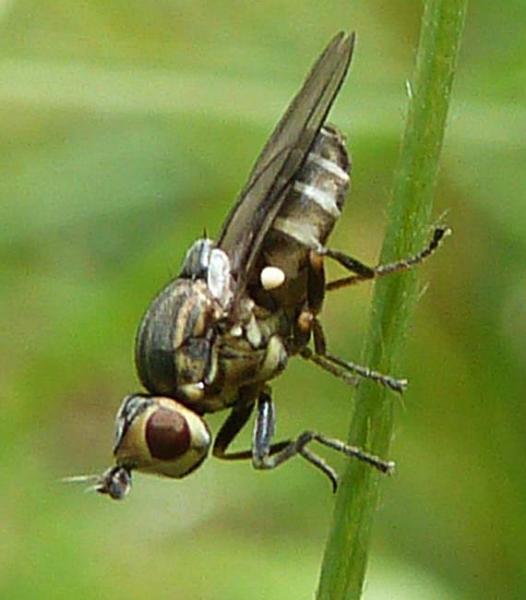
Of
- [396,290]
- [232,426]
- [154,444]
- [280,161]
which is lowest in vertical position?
[154,444]

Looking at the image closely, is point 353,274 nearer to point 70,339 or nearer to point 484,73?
point 484,73

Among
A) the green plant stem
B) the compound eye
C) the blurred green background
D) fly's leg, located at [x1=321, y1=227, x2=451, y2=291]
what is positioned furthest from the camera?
the blurred green background

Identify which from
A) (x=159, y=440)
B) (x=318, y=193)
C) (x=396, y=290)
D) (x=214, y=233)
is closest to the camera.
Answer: (x=396, y=290)

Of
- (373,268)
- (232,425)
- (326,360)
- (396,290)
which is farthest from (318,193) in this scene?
(396,290)

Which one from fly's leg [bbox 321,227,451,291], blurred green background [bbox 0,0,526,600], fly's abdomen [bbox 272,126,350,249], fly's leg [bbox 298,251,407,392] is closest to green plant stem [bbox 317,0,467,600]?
fly's leg [bbox 321,227,451,291]

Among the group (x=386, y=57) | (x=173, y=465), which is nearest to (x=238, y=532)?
(x=386, y=57)

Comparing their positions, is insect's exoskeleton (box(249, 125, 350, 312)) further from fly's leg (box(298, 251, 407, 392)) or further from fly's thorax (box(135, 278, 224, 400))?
fly's thorax (box(135, 278, 224, 400))

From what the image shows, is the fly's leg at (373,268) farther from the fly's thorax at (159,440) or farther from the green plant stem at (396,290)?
the fly's thorax at (159,440)

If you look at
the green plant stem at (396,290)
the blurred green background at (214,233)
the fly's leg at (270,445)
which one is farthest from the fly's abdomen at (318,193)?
the green plant stem at (396,290)

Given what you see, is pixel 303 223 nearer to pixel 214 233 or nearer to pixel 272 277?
pixel 272 277
